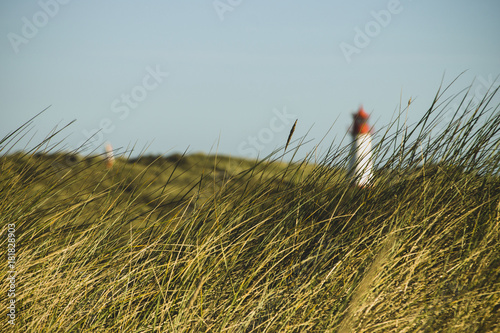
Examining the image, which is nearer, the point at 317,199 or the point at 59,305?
the point at 59,305

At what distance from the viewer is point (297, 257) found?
75.1 inches

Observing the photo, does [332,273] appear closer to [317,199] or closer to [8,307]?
[317,199]

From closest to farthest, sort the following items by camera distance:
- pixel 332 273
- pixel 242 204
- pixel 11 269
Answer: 1. pixel 332 273
2. pixel 11 269
3. pixel 242 204

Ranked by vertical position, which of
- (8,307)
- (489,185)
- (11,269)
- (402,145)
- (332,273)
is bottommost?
(489,185)

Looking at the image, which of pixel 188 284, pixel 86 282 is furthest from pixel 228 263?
pixel 86 282

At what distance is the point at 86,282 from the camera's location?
1.79 metres

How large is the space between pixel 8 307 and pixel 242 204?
99 centimetres

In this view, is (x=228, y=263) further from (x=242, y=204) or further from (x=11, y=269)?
(x=11, y=269)

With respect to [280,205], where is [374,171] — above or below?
below

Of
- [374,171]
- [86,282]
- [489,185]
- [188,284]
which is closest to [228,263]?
[188,284]

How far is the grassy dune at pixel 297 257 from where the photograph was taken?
157 centimetres

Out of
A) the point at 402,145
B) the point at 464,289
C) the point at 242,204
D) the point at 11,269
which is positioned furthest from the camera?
the point at 402,145

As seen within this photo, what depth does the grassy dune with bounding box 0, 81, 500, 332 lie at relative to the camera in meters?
1.57

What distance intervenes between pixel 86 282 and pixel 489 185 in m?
1.65
